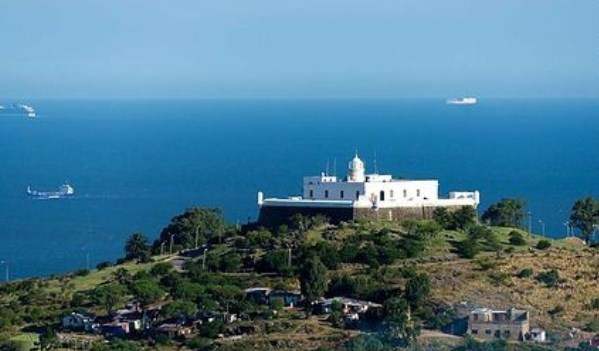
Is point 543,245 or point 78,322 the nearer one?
point 78,322

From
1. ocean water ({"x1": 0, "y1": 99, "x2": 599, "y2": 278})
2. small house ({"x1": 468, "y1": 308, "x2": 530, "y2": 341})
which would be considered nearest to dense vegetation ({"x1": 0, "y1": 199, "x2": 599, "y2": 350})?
small house ({"x1": 468, "y1": 308, "x2": 530, "y2": 341})

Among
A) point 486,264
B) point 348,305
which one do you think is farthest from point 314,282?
point 486,264

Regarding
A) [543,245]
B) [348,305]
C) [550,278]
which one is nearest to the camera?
[348,305]

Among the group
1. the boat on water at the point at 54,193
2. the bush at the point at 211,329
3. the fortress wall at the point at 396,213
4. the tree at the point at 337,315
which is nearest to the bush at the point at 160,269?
the bush at the point at 211,329

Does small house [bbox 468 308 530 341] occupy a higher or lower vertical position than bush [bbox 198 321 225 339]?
higher

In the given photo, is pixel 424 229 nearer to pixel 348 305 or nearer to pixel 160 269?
pixel 348 305

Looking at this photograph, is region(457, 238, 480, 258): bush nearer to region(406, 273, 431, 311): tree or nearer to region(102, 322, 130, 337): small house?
region(406, 273, 431, 311): tree
